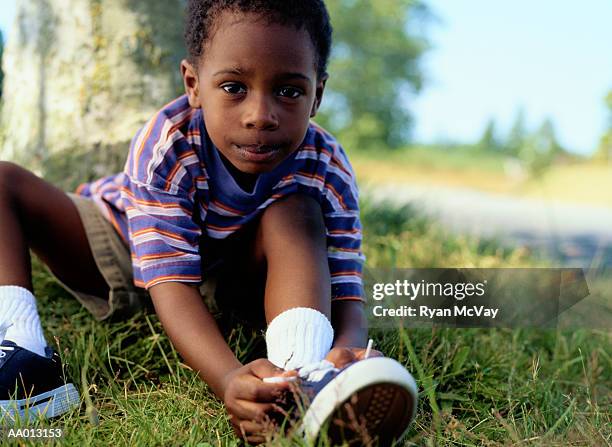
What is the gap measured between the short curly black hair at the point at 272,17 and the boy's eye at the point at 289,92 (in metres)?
0.14

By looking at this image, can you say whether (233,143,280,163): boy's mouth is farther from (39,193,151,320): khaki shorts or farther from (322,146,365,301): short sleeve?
(39,193,151,320): khaki shorts

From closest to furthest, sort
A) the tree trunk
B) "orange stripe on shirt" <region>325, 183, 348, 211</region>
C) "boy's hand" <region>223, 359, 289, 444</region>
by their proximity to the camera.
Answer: "boy's hand" <region>223, 359, 289, 444</region> → "orange stripe on shirt" <region>325, 183, 348, 211</region> → the tree trunk

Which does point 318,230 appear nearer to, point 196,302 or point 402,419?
point 196,302

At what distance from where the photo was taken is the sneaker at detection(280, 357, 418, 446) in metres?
1.42

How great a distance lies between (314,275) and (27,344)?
76cm

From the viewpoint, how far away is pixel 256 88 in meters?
1.83

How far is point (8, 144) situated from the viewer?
349cm

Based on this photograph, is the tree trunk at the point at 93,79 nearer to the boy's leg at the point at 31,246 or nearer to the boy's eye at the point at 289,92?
the boy's leg at the point at 31,246

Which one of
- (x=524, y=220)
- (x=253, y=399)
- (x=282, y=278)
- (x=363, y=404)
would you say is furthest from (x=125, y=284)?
(x=524, y=220)

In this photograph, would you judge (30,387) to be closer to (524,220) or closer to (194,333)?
(194,333)

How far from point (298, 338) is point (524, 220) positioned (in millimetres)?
6153

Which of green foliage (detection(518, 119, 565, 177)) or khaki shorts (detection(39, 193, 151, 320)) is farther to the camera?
green foliage (detection(518, 119, 565, 177))

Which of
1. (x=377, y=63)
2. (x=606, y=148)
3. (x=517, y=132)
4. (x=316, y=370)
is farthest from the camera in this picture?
(x=517, y=132)

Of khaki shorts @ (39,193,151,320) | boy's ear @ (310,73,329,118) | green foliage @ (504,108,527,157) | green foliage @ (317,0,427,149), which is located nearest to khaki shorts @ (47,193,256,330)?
khaki shorts @ (39,193,151,320)
